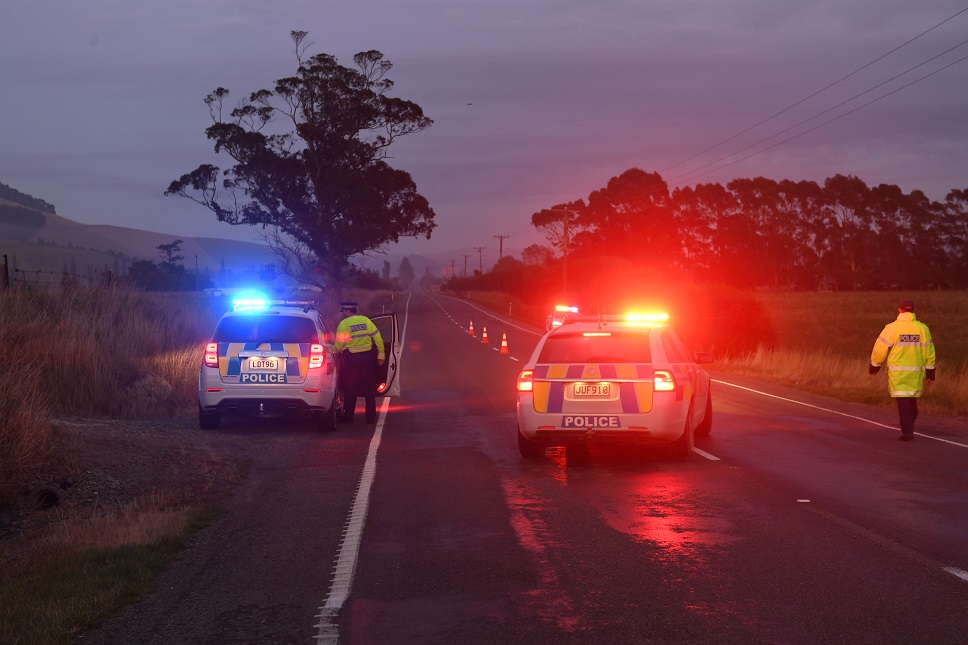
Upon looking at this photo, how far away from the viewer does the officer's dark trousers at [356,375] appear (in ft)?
53.1

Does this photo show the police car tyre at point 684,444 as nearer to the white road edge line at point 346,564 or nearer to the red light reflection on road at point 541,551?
the red light reflection on road at point 541,551

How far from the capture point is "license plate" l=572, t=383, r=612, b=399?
11844 mm

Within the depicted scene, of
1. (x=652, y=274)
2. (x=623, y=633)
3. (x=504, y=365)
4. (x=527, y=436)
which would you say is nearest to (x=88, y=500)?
(x=527, y=436)

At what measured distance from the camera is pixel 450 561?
7438mm

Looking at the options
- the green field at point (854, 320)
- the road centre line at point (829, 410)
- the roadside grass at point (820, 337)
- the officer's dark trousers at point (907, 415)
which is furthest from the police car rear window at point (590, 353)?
the green field at point (854, 320)

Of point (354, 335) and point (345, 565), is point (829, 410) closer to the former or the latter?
point (354, 335)

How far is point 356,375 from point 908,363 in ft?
26.0

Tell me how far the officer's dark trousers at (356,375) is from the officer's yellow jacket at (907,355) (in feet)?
24.0

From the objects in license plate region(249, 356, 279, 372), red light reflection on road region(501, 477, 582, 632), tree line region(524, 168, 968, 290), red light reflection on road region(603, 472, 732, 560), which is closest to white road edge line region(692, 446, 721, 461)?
red light reflection on road region(603, 472, 732, 560)

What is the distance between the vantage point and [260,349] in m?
15.0

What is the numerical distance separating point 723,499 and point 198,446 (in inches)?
270

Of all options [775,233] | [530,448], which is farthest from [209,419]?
[775,233]

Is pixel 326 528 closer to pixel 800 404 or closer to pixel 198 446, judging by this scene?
pixel 198 446

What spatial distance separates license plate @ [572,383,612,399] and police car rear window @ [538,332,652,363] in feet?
1.24
